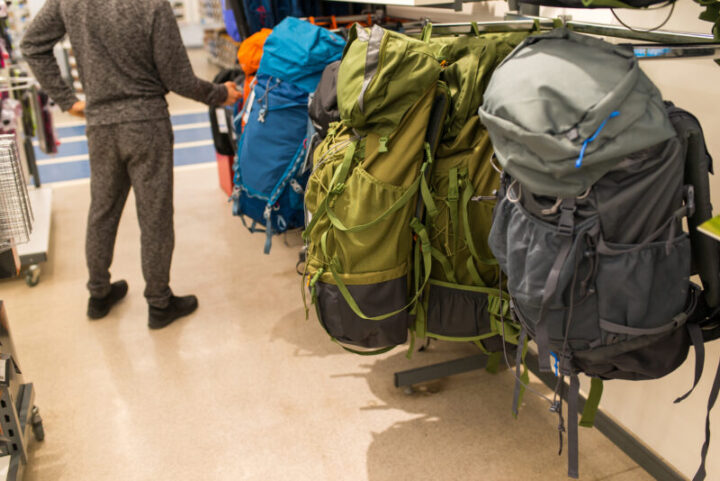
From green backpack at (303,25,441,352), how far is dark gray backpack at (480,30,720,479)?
0.37m

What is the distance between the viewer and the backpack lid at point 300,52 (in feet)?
8.14

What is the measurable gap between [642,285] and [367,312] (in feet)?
2.75

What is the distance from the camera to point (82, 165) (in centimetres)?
576

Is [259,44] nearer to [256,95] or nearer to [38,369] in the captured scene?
[256,95]

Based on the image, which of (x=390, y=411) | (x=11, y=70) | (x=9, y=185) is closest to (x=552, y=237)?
(x=390, y=411)

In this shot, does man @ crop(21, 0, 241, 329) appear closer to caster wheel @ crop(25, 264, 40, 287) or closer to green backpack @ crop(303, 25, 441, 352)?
caster wheel @ crop(25, 264, 40, 287)

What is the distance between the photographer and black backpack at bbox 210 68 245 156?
356 cm

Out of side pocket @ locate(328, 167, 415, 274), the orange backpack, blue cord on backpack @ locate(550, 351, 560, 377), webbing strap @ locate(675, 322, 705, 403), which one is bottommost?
blue cord on backpack @ locate(550, 351, 560, 377)

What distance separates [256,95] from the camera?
272 centimetres

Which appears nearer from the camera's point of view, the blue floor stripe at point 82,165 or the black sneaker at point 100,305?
the black sneaker at point 100,305

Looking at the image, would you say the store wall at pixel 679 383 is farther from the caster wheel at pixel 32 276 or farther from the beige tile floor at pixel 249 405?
the caster wheel at pixel 32 276

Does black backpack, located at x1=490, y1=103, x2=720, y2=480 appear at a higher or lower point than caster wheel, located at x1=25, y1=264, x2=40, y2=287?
higher

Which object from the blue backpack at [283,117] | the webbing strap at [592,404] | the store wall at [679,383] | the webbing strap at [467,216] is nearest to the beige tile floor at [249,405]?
the store wall at [679,383]

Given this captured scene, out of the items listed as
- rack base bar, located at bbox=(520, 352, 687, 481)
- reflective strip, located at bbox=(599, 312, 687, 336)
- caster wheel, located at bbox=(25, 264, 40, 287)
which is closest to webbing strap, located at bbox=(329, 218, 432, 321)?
reflective strip, located at bbox=(599, 312, 687, 336)
